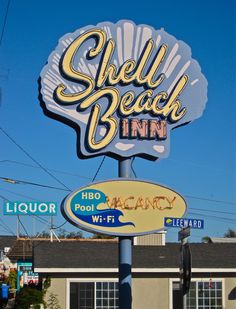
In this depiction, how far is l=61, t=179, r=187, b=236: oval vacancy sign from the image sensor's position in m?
14.6

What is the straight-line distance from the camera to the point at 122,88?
1536 cm

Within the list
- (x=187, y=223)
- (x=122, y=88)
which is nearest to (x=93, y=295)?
(x=122, y=88)

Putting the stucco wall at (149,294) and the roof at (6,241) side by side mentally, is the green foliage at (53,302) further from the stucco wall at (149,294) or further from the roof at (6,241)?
the roof at (6,241)

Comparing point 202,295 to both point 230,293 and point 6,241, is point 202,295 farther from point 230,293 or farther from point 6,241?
point 6,241

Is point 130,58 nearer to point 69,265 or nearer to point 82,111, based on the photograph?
point 82,111

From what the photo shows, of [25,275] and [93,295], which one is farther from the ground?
[25,275]

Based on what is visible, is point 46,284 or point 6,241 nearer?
point 46,284

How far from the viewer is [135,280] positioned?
22.3 m

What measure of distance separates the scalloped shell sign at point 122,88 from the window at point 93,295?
25.7 feet

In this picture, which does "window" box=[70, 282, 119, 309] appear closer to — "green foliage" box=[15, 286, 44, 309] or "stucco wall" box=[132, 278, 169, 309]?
"stucco wall" box=[132, 278, 169, 309]

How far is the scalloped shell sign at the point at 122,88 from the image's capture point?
14.9 metres

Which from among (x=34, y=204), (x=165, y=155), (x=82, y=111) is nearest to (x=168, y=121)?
(x=165, y=155)

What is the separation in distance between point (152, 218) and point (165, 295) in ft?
26.2

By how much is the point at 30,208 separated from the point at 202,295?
8053 mm
